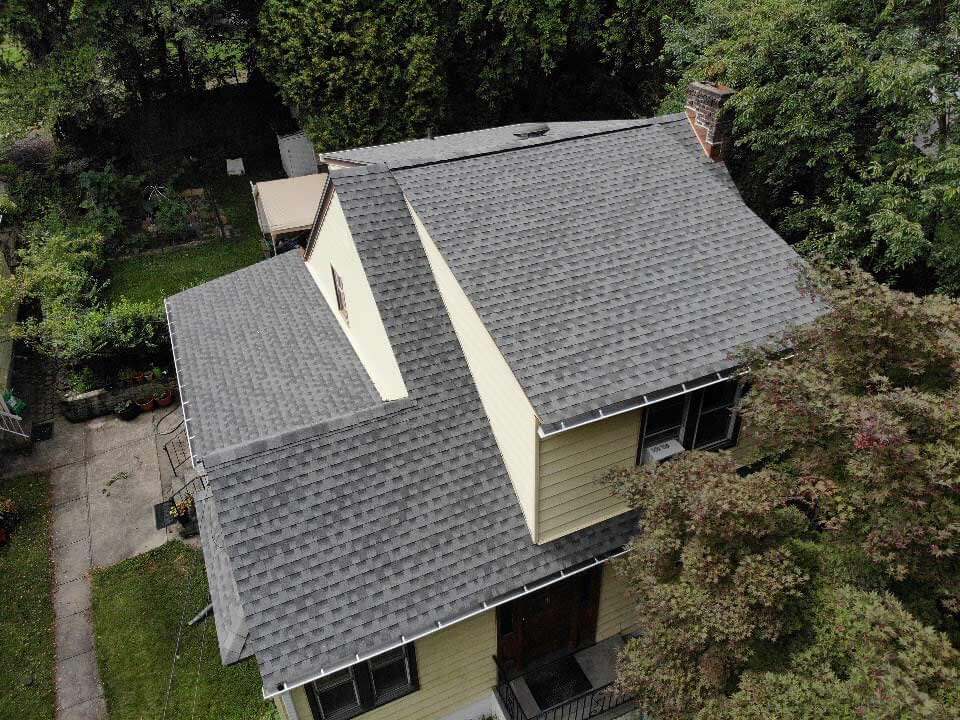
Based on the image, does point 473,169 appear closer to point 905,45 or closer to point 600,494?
point 600,494

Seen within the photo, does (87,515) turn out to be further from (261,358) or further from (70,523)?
(261,358)

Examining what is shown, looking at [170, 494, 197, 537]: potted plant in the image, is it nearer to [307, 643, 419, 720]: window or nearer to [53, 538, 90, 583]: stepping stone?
[53, 538, 90, 583]: stepping stone

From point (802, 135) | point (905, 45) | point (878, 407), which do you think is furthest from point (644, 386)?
point (905, 45)

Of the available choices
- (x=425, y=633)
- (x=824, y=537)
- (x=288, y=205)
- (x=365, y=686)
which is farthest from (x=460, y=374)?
(x=288, y=205)

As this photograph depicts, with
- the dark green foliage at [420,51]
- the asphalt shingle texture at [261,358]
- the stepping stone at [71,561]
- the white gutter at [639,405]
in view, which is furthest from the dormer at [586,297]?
the dark green foliage at [420,51]

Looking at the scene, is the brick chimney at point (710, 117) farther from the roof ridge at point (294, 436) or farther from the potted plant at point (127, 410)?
the potted plant at point (127, 410)

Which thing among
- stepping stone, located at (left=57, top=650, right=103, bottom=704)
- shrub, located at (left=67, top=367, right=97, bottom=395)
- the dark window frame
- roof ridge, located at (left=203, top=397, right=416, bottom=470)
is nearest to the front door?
roof ridge, located at (left=203, top=397, right=416, bottom=470)
